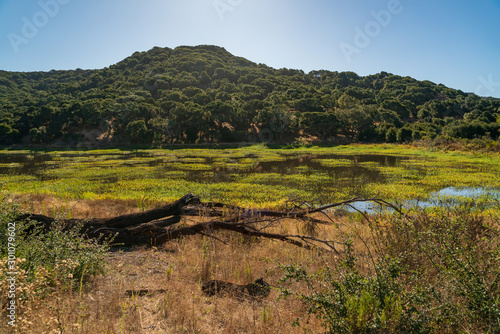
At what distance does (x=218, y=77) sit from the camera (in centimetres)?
13188

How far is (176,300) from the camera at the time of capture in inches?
154

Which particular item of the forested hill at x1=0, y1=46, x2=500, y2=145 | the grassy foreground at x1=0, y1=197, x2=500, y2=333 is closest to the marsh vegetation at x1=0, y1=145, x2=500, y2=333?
the grassy foreground at x1=0, y1=197, x2=500, y2=333

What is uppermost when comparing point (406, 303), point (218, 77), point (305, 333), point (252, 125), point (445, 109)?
point (218, 77)

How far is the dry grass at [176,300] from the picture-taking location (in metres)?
3.13

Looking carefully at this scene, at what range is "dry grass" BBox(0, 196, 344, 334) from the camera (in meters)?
3.13

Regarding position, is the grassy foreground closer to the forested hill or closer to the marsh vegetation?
the marsh vegetation

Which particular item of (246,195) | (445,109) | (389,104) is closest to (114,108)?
(246,195)

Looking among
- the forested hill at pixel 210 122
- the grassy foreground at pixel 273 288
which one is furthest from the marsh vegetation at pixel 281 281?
the forested hill at pixel 210 122

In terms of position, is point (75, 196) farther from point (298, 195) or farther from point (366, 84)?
point (366, 84)

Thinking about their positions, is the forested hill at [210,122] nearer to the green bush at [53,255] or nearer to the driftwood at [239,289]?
the green bush at [53,255]

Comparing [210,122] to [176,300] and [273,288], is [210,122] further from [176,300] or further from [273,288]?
[273,288]

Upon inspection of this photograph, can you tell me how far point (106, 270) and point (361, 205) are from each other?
12.7 m

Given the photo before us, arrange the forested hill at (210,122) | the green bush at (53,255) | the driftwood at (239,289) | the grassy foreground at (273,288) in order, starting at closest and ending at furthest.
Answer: the grassy foreground at (273,288), the green bush at (53,255), the driftwood at (239,289), the forested hill at (210,122)

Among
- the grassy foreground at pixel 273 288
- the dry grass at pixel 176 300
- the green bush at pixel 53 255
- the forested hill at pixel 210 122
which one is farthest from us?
the forested hill at pixel 210 122
